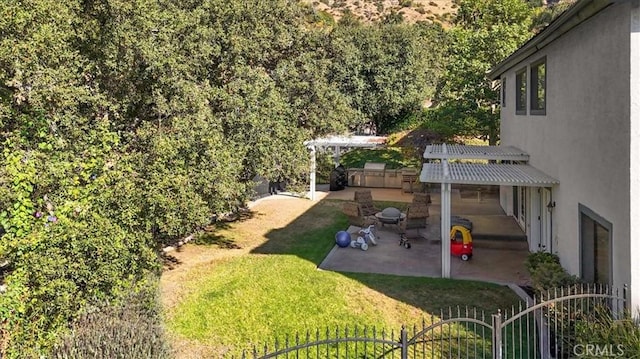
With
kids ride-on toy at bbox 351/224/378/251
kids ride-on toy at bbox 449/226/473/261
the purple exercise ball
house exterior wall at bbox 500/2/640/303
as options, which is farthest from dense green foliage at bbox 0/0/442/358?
house exterior wall at bbox 500/2/640/303

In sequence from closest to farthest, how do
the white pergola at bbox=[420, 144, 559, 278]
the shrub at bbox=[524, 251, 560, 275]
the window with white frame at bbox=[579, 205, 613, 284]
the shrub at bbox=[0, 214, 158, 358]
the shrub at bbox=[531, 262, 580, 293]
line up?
the shrub at bbox=[0, 214, 158, 358] < the window with white frame at bbox=[579, 205, 613, 284] < the shrub at bbox=[531, 262, 580, 293] < the shrub at bbox=[524, 251, 560, 275] < the white pergola at bbox=[420, 144, 559, 278]

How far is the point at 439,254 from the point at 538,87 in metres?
6.00

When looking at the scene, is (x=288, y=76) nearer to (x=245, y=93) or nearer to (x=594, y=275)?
(x=245, y=93)

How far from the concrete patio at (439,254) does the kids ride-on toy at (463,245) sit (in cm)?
20

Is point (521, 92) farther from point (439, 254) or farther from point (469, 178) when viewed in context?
point (439, 254)

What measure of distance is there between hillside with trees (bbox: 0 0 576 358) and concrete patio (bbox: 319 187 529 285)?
4.17 m

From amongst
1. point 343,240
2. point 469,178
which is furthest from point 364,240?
point 469,178

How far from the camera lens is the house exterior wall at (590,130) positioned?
768cm

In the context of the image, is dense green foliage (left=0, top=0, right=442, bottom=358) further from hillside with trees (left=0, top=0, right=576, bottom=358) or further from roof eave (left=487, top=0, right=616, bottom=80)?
roof eave (left=487, top=0, right=616, bottom=80)

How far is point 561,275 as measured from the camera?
1012 cm

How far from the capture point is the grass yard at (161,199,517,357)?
10.6 m

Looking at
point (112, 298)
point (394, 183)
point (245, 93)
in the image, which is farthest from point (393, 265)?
point (394, 183)

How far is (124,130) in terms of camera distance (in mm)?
14172

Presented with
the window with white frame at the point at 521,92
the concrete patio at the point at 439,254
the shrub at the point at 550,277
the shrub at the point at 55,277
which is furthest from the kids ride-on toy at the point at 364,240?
the shrub at the point at 55,277
